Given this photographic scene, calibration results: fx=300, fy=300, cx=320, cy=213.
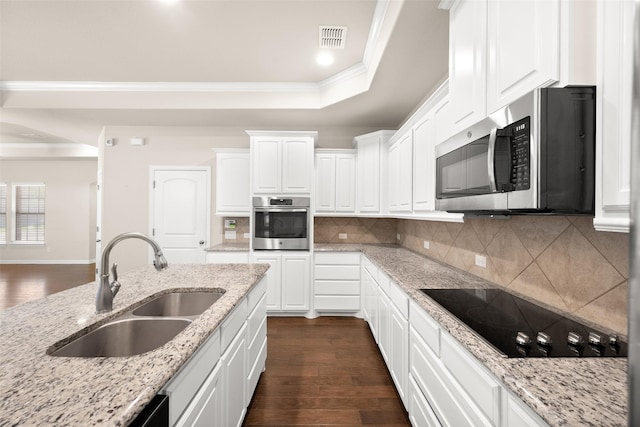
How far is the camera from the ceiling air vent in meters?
2.58

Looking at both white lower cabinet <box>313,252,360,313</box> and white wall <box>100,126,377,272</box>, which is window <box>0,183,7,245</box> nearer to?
white wall <box>100,126,377,272</box>

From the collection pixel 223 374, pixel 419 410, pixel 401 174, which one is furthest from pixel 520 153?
pixel 401 174

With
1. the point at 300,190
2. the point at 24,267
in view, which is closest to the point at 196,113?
the point at 300,190

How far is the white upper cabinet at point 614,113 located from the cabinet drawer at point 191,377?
4.51 feet

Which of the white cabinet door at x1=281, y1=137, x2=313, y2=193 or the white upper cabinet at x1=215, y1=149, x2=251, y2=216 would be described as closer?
the white cabinet door at x1=281, y1=137, x2=313, y2=193

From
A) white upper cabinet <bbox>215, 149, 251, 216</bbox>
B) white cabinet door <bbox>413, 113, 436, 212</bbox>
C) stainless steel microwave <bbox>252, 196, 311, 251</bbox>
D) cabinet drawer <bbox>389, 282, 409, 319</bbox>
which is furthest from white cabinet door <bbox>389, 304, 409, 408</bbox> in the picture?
white upper cabinet <bbox>215, 149, 251, 216</bbox>

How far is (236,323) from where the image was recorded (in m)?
1.59

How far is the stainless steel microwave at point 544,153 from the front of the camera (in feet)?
3.21

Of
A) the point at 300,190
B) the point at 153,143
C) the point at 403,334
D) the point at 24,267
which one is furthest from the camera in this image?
the point at 24,267

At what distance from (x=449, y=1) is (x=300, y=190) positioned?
2.52 metres

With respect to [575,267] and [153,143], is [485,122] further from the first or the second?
[153,143]

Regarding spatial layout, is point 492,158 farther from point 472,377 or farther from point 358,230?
point 358,230

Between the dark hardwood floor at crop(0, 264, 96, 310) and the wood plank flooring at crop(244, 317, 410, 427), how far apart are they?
4.52 meters

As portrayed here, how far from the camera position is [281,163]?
150 inches
